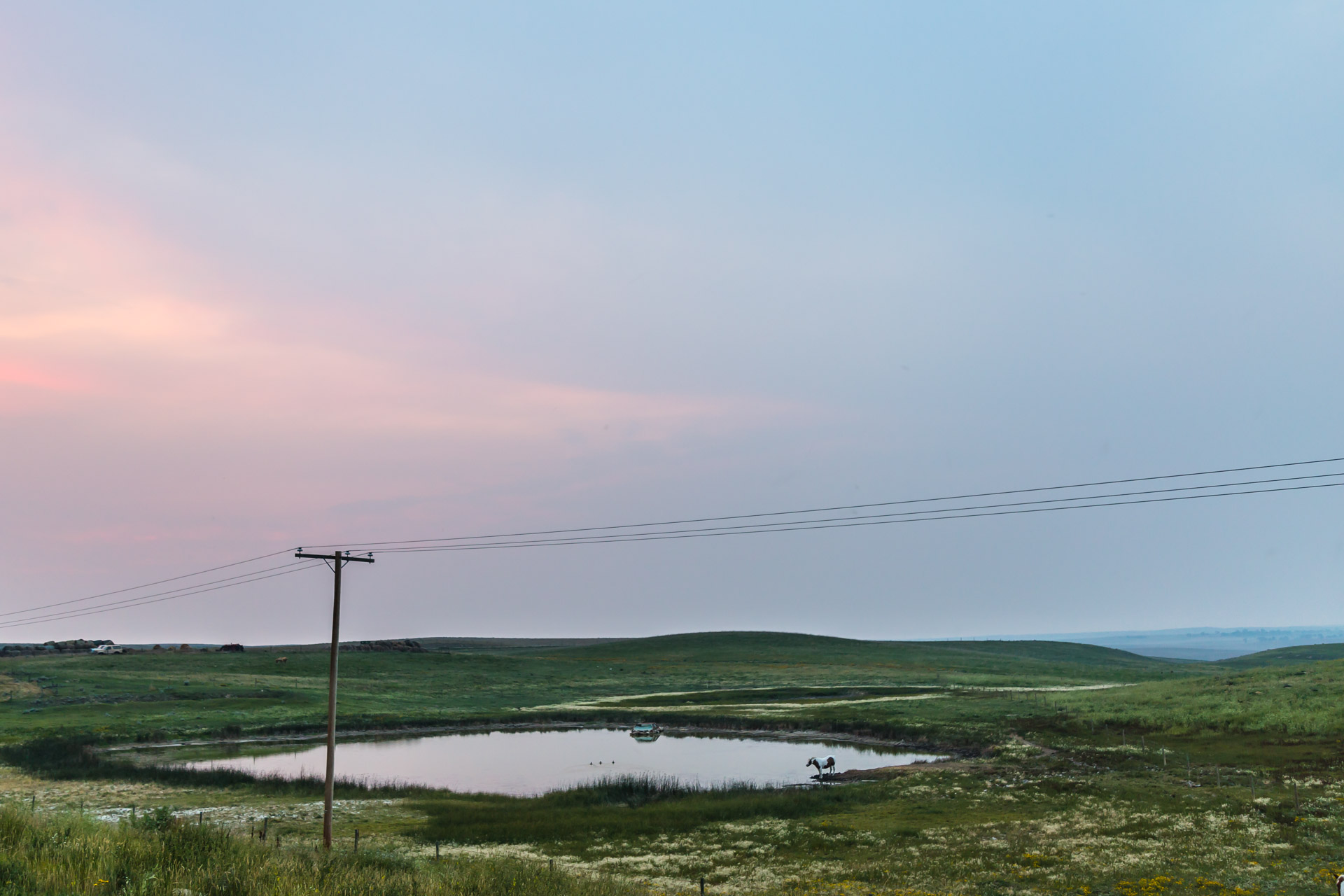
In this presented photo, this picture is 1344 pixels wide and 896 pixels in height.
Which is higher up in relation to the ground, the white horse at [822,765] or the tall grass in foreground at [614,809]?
the tall grass in foreground at [614,809]

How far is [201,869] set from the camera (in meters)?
18.4

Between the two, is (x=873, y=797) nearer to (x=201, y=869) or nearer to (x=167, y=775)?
(x=201, y=869)

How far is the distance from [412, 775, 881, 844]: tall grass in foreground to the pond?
5752 mm

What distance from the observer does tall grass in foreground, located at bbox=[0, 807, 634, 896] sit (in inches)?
646

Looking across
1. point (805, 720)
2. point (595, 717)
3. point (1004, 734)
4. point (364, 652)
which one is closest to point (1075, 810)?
point (1004, 734)

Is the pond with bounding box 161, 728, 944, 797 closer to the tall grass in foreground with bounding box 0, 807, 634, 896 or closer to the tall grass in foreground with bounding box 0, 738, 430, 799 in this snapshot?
the tall grass in foreground with bounding box 0, 738, 430, 799

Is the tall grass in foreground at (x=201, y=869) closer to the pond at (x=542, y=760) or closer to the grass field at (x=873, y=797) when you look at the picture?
the grass field at (x=873, y=797)

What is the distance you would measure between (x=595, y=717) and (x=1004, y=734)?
47.0m

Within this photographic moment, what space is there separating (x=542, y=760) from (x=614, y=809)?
26.6 m

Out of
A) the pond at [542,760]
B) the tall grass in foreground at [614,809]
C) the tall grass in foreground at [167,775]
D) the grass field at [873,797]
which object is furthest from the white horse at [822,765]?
the tall grass in foreground at [167,775]

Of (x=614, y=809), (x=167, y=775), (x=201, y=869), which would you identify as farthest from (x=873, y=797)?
(x=167, y=775)

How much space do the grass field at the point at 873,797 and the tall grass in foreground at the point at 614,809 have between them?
20cm

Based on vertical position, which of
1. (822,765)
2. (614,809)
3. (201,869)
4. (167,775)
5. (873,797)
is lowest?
(822,765)

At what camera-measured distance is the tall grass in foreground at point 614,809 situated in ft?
129
